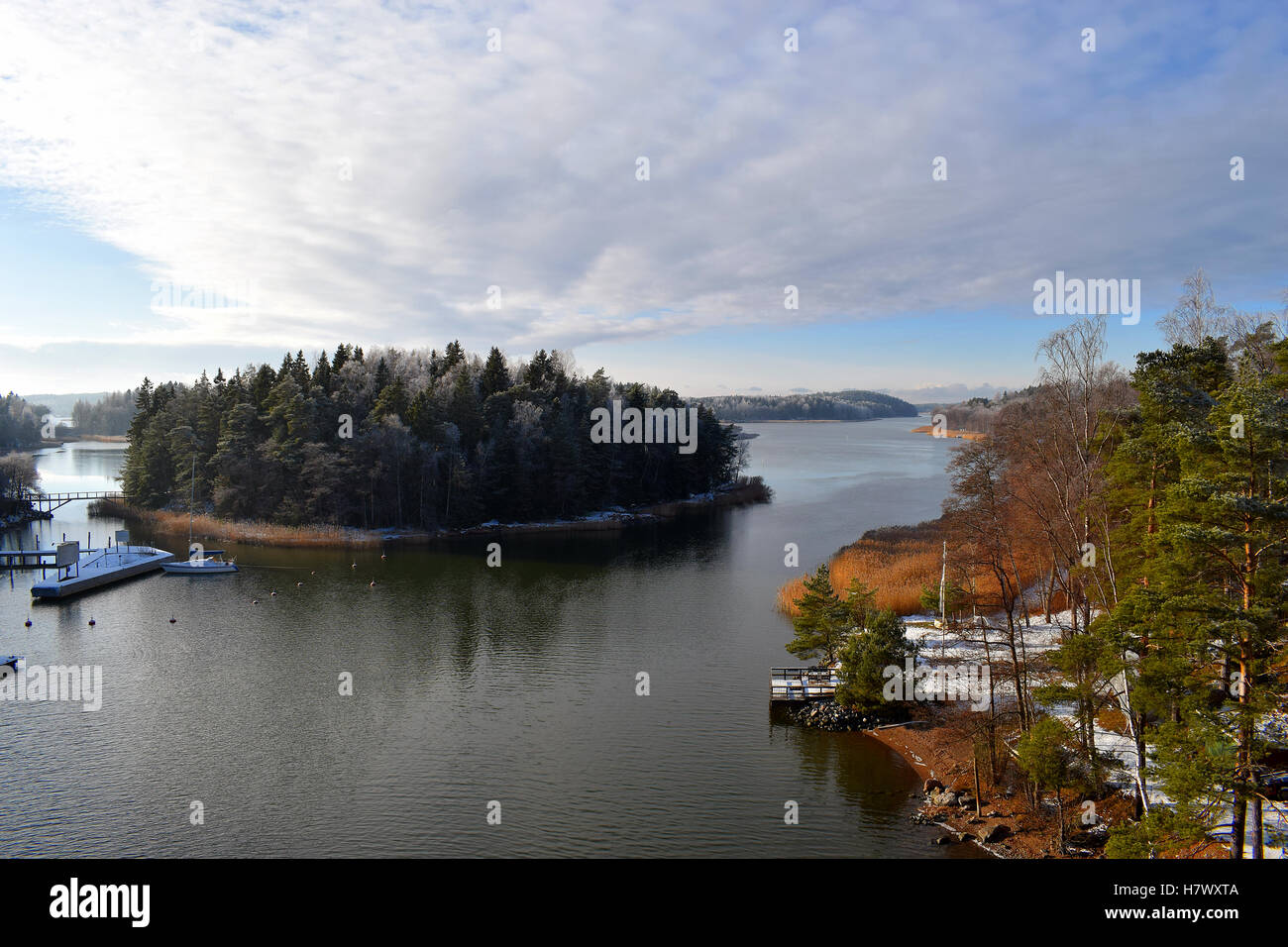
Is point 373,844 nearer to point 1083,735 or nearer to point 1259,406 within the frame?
point 1083,735

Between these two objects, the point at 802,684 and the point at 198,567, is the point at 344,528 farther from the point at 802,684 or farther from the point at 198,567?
the point at 802,684

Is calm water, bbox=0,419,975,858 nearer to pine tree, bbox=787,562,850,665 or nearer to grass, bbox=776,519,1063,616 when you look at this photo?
pine tree, bbox=787,562,850,665

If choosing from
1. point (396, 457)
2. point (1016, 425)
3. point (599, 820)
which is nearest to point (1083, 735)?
point (599, 820)

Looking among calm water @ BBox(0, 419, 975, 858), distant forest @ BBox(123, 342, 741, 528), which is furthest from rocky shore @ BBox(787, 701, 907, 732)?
distant forest @ BBox(123, 342, 741, 528)

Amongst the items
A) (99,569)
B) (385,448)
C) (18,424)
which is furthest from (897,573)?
(18,424)

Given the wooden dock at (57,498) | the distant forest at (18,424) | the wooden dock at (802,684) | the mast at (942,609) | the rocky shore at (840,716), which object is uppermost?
the distant forest at (18,424)

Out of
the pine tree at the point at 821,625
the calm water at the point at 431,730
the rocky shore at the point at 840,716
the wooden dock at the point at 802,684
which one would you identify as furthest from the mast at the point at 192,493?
the rocky shore at the point at 840,716

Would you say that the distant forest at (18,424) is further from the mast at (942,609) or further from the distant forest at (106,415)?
the mast at (942,609)
